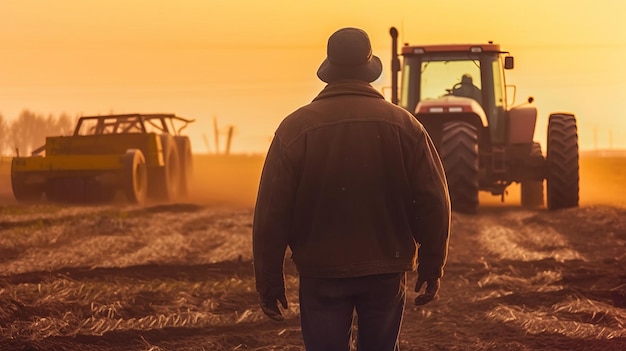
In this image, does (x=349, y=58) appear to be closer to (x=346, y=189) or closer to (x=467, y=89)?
(x=346, y=189)

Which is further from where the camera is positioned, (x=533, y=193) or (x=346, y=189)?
(x=533, y=193)

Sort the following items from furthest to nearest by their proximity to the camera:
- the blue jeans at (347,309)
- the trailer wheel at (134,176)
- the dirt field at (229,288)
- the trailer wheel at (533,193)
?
the trailer wheel at (533,193) < the trailer wheel at (134,176) < the dirt field at (229,288) < the blue jeans at (347,309)

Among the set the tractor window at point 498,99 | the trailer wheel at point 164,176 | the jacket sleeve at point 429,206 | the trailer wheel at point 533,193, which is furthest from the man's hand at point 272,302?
the trailer wheel at point 164,176

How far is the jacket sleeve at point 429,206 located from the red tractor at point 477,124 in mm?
10025

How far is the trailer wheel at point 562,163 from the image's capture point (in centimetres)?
1509

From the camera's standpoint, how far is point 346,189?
3.40m

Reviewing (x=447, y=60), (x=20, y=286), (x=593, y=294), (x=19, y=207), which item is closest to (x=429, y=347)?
(x=593, y=294)

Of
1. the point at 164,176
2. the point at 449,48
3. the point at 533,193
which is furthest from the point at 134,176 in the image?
the point at 533,193

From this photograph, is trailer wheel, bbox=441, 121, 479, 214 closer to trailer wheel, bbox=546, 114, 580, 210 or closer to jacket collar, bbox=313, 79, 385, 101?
trailer wheel, bbox=546, 114, 580, 210

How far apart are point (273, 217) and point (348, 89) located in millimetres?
594

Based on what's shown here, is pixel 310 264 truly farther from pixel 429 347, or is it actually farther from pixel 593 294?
pixel 593 294

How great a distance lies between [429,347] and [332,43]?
3193mm

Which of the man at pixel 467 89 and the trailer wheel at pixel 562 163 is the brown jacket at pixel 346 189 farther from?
the trailer wheel at pixel 562 163

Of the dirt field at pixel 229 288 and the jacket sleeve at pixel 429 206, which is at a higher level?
the jacket sleeve at pixel 429 206
